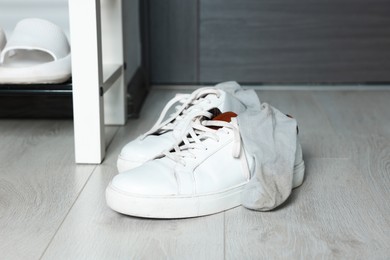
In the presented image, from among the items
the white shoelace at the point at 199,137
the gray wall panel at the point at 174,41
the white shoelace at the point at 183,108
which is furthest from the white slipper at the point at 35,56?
the gray wall panel at the point at 174,41

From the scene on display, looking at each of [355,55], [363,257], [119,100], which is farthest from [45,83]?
[355,55]

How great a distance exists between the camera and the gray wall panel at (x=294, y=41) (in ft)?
7.04

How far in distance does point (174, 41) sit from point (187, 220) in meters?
1.18

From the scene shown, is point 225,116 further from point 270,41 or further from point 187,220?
point 270,41

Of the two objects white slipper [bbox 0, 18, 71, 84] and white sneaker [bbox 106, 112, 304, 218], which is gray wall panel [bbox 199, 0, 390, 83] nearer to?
white slipper [bbox 0, 18, 71, 84]

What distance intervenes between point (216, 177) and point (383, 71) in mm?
1243

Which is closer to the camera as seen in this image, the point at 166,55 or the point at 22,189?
the point at 22,189

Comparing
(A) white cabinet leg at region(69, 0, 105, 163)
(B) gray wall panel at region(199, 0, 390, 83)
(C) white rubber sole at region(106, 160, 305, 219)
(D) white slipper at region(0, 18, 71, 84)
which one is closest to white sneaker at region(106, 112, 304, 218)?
(C) white rubber sole at region(106, 160, 305, 219)

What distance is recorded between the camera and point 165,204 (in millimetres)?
1089

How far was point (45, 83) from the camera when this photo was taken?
150cm

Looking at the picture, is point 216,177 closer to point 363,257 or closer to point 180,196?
point 180,196

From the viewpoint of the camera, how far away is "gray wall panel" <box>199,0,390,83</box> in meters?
2.15

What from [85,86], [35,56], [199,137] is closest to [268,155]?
[199,137]

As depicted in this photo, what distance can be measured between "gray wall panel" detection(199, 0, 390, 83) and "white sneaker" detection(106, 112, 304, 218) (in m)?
1.00
